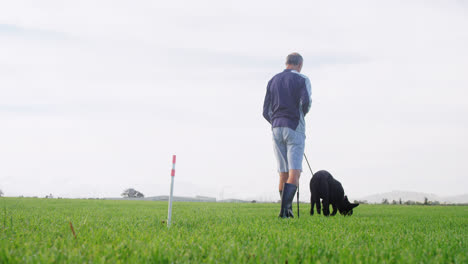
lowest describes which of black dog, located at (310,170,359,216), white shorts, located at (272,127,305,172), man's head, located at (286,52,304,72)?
black dog, located at (310,170,359,216)

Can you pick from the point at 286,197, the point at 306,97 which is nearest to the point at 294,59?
the point at 306,97

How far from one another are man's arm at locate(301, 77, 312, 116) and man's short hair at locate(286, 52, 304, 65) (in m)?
0.51

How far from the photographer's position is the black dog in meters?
7.67

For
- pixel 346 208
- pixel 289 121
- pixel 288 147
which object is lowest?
pixel 346 208

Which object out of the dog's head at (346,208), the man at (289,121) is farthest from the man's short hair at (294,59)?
the dog's head at (346,208)

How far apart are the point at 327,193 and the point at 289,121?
230 centimetres

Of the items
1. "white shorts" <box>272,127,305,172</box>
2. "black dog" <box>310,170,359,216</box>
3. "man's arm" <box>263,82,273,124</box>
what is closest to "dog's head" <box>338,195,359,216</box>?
"black dog" <box>310,170,359,216</box>

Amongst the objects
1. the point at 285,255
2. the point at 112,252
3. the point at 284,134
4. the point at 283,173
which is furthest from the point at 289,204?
the point at 112,252

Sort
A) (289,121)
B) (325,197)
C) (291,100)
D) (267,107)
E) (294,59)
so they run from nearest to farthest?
1. (289,121)
2. (291,100)
3. (294,59)
4. (267,107)
5. (325,197)

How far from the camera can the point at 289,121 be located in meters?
6.24

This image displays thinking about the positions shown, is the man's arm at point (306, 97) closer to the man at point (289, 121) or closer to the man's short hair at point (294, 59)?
the man at point (289, 121)

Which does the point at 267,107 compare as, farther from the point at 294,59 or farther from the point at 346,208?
the point at 346,208

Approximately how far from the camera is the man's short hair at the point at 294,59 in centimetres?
672

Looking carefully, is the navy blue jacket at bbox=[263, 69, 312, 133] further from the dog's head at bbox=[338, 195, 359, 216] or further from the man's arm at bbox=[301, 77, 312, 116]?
the dog's head at bbox=[338, 195, 359, 216]
